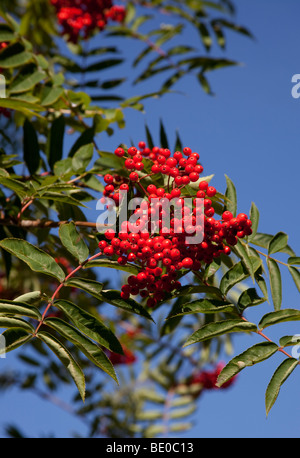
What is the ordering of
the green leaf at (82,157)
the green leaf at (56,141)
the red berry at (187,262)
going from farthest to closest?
the green leaf at (56,141), the green leaf at (82,157), the red berry at (187,262)

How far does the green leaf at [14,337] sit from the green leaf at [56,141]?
4.08 ft

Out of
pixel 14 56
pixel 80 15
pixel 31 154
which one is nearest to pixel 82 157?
pixel 31 154

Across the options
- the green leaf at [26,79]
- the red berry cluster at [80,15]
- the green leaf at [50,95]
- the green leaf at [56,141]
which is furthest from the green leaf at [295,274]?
Answer: the red berry cluster at [80,15]

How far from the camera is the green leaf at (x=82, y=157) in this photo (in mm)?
2740

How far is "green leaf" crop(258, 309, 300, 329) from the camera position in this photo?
196 centimetres

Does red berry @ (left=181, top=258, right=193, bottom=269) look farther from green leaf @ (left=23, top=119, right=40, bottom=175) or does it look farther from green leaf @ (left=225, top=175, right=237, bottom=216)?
green leaf @ (left=23, top=119, right=40, bottom=175)

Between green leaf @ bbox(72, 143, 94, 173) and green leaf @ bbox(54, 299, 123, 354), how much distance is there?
3.43 feet

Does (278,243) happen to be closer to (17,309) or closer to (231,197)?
(231,197)

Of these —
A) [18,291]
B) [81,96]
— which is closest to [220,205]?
[81,96]

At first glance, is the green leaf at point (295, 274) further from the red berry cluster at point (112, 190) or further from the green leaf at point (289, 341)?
the red berry cluster at point (112, 190)

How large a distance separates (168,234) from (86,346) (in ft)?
1.73

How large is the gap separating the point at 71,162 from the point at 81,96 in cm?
48

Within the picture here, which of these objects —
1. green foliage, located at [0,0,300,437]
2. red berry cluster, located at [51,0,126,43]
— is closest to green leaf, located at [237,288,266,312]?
green foliage, located at [0,0,300,437]

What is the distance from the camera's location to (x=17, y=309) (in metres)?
1.86
